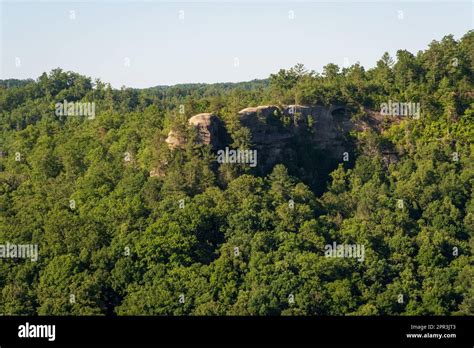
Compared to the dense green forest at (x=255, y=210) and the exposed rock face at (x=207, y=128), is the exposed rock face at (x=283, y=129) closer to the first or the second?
the exposed rock face at (x=207, y=128)

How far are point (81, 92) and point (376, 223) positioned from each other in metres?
28.3

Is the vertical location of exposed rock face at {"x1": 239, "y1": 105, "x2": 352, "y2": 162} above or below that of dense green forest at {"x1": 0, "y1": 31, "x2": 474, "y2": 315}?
above

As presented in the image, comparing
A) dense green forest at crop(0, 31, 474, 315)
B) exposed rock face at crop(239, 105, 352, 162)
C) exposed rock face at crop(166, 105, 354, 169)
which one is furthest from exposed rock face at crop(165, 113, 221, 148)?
exposed rock face at crop(239, 105, 352, 162)

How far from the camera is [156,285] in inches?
1433

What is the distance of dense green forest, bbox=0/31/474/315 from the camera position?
36.4 metres

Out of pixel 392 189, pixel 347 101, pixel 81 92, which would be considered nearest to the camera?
pixel 392 189

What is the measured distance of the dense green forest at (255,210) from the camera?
119 ft

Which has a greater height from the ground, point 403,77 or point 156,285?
point 403,77

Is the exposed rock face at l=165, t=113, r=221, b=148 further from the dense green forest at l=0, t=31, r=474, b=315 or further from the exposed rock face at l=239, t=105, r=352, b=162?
the exposed rock face at l=239, t=105, r=352, b=162

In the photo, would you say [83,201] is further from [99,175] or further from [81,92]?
[81,92]

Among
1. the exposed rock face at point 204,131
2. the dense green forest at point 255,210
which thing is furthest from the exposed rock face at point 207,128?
the dense green forest at point 255,210

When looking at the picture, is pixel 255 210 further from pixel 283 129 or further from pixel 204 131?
pixel 283 129

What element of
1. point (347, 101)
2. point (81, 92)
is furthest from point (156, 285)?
point (81, 92)
